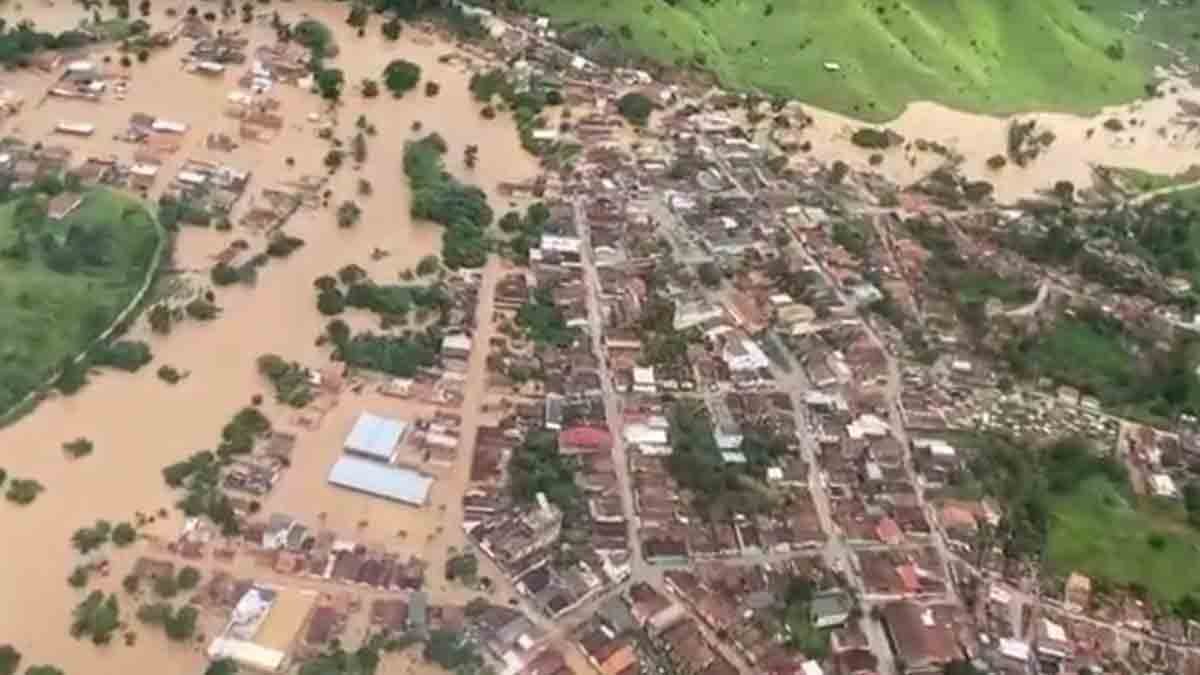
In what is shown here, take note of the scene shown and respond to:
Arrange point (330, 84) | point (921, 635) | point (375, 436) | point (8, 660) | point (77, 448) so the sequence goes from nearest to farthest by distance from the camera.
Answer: point (8, 660)
point (921, 635)
point (77, 448)
point (375, 436)
point (330, 84)

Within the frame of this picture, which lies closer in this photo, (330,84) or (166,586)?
(166,586)

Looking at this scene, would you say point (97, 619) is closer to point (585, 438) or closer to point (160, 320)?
point (160, 320)

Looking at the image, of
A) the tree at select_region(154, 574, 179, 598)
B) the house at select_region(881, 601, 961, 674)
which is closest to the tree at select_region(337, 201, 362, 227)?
the tree at select_region(154, 574, 179, 598)

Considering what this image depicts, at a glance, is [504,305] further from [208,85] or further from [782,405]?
[208,85]

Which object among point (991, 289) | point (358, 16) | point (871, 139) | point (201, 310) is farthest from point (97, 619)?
point (871, 139)

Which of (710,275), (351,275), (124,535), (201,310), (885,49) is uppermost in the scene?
(885,49)

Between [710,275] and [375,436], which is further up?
[710,275]

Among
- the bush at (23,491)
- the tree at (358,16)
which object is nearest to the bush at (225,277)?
the bush at (23,491)
